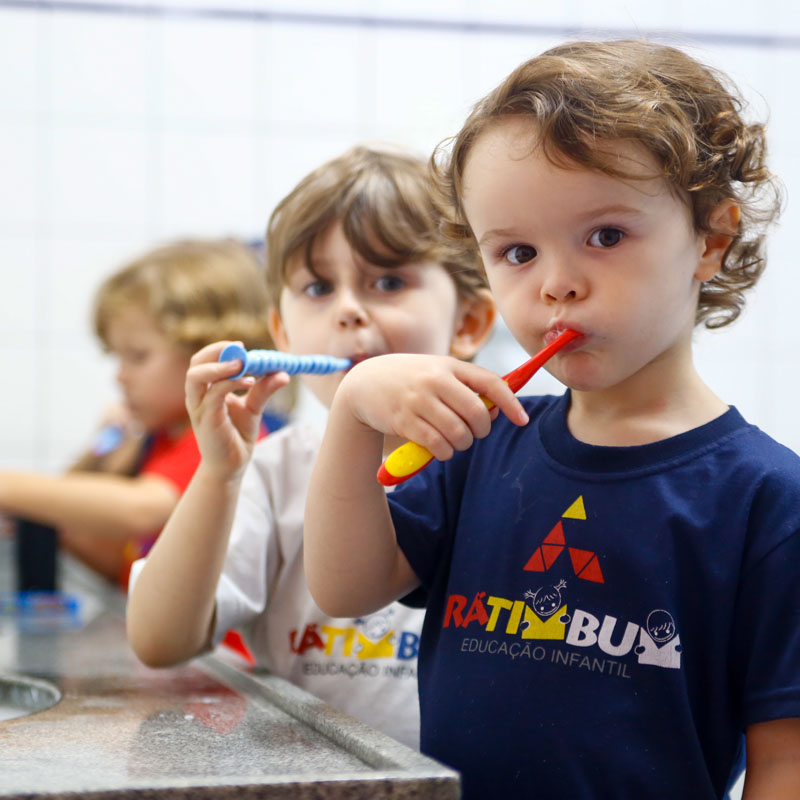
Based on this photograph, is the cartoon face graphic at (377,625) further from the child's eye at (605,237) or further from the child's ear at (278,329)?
the child's eye at (605,237)

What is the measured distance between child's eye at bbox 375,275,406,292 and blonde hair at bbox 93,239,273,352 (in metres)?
0.47

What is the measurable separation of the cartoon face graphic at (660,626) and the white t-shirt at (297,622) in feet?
0.97

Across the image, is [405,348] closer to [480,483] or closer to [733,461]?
[480,483]

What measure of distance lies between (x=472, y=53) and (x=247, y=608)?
182cm

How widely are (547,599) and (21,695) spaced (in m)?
0.44

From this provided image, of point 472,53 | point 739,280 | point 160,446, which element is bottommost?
point 160,446

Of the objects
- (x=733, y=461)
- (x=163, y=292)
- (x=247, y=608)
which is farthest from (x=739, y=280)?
(x=163, y=292)

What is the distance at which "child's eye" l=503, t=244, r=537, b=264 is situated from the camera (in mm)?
619

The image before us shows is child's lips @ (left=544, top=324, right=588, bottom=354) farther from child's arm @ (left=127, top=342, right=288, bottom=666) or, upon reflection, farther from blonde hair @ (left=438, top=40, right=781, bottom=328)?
child's arm @ (left=127, top=342, right=288, bottom=666)

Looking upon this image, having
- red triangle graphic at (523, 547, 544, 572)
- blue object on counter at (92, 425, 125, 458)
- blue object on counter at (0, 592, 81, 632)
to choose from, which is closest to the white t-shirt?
red triangle graphic at (523, 547, 544, 572)

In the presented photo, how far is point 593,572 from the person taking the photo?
619 millimetres

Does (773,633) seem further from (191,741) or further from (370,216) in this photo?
(370,216)

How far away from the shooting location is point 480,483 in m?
0.71

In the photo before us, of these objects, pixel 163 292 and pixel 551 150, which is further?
pixel 163 292
